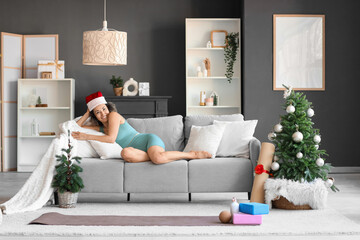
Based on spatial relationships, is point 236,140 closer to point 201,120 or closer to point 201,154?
point 201,154

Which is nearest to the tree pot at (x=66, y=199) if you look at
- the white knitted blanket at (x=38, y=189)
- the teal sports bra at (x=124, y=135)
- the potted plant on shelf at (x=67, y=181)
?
the potted plant on shelf at (x=67, y=181)

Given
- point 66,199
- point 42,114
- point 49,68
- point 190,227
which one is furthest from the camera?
point 42,114

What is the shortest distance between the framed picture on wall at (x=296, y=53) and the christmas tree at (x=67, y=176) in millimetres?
4008

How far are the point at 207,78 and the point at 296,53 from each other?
1.41 meters

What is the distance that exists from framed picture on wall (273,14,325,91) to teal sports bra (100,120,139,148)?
10.3 feet

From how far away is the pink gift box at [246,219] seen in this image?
13.2 ft

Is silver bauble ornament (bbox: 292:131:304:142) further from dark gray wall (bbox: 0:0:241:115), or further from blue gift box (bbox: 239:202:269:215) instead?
dark gray wall (bbox: 0:0:241:115)

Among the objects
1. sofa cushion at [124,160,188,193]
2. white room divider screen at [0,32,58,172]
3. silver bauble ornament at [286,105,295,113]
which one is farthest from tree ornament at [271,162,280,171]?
white room divider screen at [0,32,58,172]

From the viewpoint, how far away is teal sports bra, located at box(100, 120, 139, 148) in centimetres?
541

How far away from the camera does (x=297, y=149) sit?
4.86 m

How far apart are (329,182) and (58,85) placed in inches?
202

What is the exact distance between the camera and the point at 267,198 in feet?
15.6

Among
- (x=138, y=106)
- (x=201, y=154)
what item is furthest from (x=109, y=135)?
(x=138, y=106)

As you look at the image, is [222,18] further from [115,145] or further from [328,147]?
[115,145]
